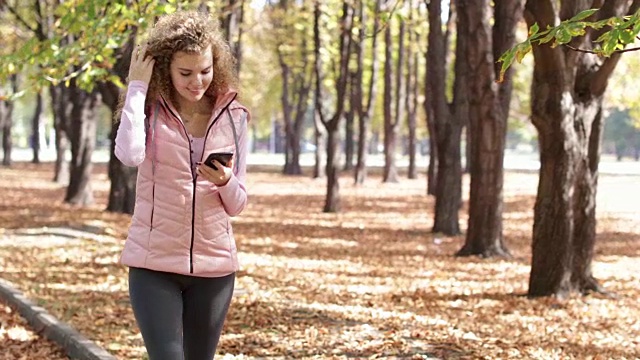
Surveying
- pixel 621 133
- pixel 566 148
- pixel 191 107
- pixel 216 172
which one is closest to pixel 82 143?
pixel 566 148

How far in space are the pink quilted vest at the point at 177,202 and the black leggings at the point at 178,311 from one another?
0.20 feet

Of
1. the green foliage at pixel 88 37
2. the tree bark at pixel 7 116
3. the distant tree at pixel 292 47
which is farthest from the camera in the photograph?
the tree bark at pixel 7 116

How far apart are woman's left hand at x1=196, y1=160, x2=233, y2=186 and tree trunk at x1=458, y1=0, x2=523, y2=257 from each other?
9.99 metres

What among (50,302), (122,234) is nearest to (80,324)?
(50,302)

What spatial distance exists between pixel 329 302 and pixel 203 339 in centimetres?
575

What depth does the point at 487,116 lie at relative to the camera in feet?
45.3

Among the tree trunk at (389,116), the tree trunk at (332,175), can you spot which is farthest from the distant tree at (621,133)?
the tree trunk at (332,175)

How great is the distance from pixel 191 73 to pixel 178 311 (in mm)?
911

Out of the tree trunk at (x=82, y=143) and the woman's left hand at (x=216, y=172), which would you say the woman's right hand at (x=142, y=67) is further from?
the tree trunk at (x=82, y=143)

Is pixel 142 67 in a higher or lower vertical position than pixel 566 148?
higher

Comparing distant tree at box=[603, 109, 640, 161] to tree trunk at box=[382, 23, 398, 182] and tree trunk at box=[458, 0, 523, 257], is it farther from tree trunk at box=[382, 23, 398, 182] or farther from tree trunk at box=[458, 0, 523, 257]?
tree trunk at box=[458, 0, 523, 257]

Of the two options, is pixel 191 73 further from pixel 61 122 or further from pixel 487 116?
pixel 61 122

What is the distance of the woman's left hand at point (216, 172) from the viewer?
12.4ft

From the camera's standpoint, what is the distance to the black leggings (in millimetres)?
3869
